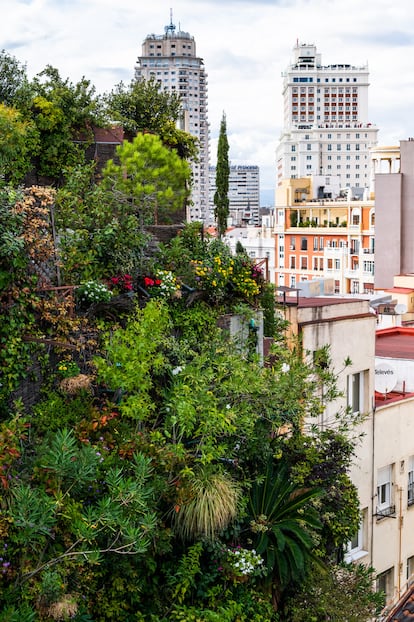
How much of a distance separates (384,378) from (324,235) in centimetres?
7589

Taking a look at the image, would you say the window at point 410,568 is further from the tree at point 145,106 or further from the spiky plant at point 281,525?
the tree at point 145,106

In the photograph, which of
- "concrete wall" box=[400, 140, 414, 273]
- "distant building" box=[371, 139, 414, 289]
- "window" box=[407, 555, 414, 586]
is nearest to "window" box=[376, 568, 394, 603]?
"window" box=[407, 555, 414, 586]

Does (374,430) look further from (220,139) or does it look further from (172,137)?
(220,139)

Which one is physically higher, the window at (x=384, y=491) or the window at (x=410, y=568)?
the window at (x=384, y=491)

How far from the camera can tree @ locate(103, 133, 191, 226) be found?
14.6 m

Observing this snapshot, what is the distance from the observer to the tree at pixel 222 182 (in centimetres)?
5222

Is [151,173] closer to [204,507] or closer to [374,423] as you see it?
[204,507]

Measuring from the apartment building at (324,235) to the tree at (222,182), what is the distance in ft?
105

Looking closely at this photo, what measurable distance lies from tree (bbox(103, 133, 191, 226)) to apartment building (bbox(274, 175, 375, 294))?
69186mm

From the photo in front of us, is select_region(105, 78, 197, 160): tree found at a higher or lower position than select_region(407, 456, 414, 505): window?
higher

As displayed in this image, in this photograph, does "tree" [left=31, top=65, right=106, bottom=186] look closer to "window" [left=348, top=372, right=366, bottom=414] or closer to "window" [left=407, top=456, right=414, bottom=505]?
"window" [left=348, top=372, right=366, bottom=414]

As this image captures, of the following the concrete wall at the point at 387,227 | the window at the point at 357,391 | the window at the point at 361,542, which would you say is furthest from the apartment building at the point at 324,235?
the window at the point at 357,391

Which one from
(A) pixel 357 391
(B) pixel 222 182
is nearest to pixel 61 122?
(A) pixel 357 391

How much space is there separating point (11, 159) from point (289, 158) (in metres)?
172
